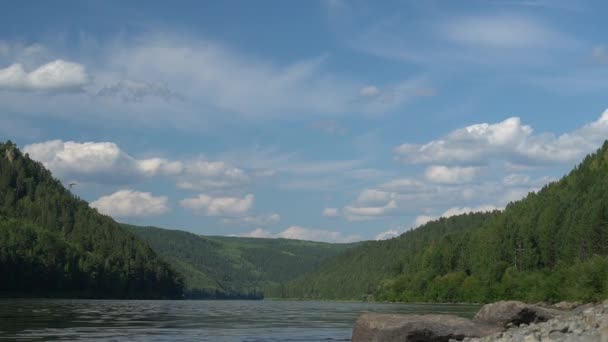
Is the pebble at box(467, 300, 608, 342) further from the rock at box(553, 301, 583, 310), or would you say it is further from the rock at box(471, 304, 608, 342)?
the rock at box(553, 301, 583, 310)

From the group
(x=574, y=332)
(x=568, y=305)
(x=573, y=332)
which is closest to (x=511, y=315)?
(x=573, y=332)

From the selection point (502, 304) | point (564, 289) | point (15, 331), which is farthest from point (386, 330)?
point (564, 289)

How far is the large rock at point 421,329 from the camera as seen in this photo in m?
35.9

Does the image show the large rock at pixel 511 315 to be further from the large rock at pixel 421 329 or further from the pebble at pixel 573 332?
the pebble at pixel 573 332

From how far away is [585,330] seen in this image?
25.3 m

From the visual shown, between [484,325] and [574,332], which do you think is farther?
[484,325]

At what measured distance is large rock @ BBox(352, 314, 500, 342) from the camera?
118 ft

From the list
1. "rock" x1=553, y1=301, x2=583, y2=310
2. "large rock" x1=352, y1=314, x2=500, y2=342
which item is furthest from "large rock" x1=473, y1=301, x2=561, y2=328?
"rock" x1=553, y1=301, x2=583, y2=310

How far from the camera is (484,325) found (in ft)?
127

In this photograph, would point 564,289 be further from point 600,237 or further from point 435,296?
point 435,296

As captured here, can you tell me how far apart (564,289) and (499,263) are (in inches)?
2426

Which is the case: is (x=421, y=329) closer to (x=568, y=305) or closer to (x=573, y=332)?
(x=573, y=332)

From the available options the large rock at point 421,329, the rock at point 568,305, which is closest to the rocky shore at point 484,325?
the large rock at point 421,329

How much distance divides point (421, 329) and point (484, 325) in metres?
4.64
